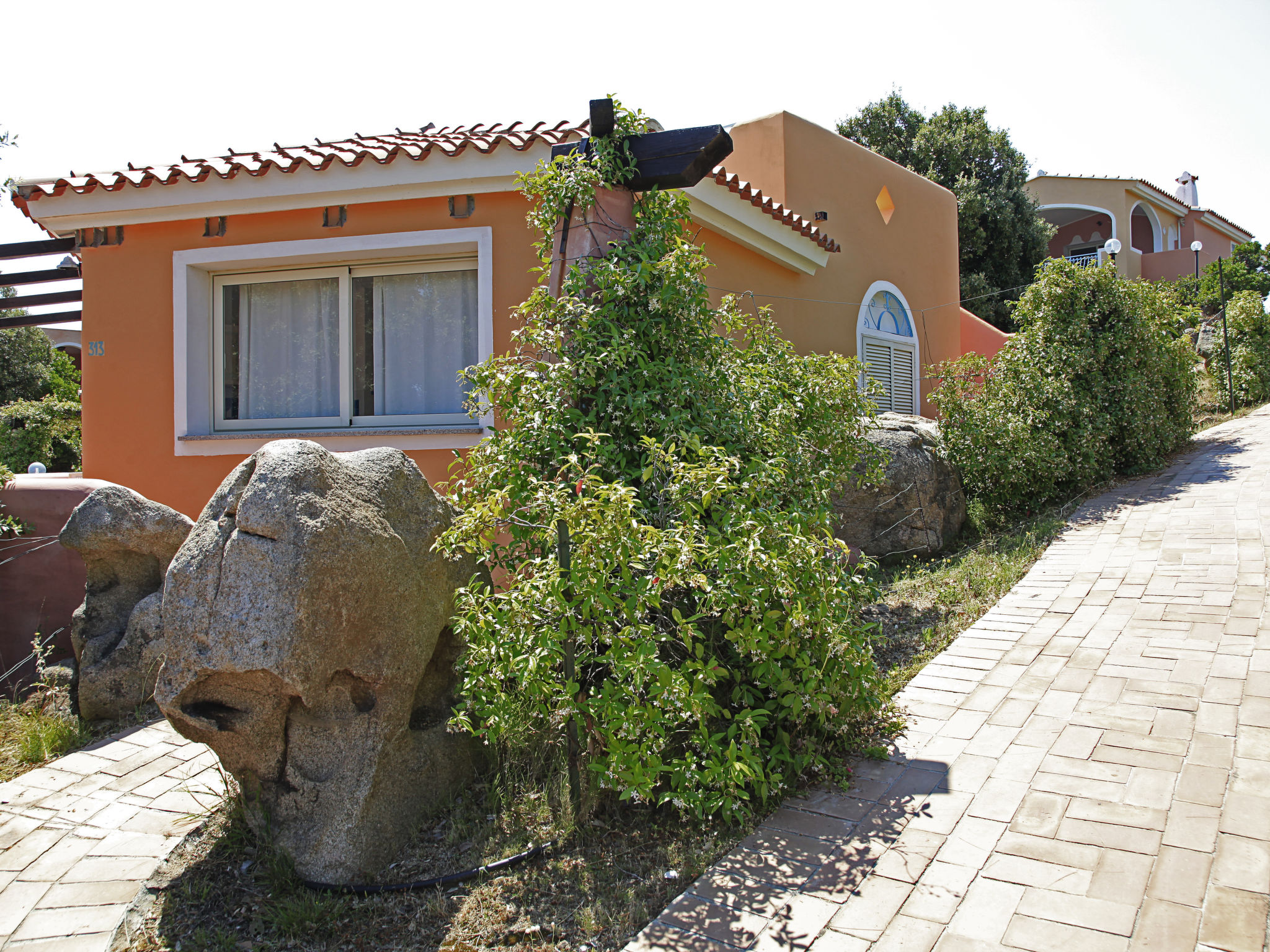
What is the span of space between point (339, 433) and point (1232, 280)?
28083 millimetres

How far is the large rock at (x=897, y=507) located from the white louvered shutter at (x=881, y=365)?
3747 mm

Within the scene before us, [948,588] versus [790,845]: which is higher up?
[948,588]

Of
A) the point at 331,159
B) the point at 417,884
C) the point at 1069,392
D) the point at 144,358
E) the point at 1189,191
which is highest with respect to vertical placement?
the point at 1189,191

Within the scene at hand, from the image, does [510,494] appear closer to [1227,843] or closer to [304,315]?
[1227,843]

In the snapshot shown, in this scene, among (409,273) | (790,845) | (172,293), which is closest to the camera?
(790,845)

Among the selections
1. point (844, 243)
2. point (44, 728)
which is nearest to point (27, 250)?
point (44, 728)

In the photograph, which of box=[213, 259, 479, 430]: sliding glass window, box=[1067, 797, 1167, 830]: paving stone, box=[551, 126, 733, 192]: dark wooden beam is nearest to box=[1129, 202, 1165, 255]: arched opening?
box=[213, 259, 479, 430]: sliding glass window

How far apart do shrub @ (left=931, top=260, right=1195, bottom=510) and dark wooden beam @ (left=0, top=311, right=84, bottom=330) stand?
34.1ft

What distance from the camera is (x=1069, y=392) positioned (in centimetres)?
858

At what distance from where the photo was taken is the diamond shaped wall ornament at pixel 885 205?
11.5m

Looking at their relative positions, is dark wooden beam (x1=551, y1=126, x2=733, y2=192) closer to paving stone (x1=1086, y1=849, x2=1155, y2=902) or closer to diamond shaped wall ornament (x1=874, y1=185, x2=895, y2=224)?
paving stone (x1=1086, y1=849, x2=1155, y2=902)

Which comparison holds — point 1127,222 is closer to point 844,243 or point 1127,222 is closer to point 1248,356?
point 1248,356

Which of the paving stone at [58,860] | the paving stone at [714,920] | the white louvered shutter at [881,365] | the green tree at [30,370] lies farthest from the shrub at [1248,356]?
the green tree at [30,370]

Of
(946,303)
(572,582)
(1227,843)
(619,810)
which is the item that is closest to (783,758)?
(619,810)
